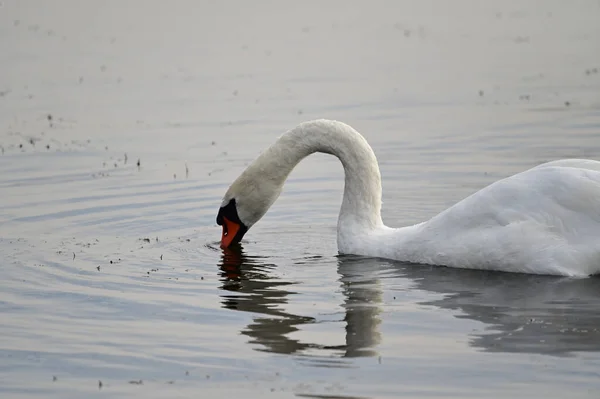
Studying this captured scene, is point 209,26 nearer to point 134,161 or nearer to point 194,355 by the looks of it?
point 134,161

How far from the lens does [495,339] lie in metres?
8.84

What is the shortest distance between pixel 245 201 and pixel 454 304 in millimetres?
3166

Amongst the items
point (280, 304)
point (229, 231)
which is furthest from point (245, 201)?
point (280, 304)

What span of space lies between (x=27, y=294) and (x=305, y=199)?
5.08 m

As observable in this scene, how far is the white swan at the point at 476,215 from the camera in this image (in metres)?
10.5

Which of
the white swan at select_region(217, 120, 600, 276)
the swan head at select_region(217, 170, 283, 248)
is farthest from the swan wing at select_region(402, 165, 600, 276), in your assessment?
the swan head at select_region(217, 170, 283, 248)

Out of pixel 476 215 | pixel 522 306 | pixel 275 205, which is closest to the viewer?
pixel 522 306

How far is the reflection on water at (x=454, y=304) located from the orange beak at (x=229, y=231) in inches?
23.8

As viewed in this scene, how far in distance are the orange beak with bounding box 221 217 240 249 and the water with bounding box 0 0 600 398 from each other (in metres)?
0.18

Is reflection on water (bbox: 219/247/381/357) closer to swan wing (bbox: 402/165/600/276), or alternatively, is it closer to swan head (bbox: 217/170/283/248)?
swan head (bbox: 217/170/283/248)

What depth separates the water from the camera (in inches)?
333

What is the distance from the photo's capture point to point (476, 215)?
10.9 m

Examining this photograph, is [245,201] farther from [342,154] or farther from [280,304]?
[280,304]

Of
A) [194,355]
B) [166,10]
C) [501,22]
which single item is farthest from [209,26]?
[194,355]
